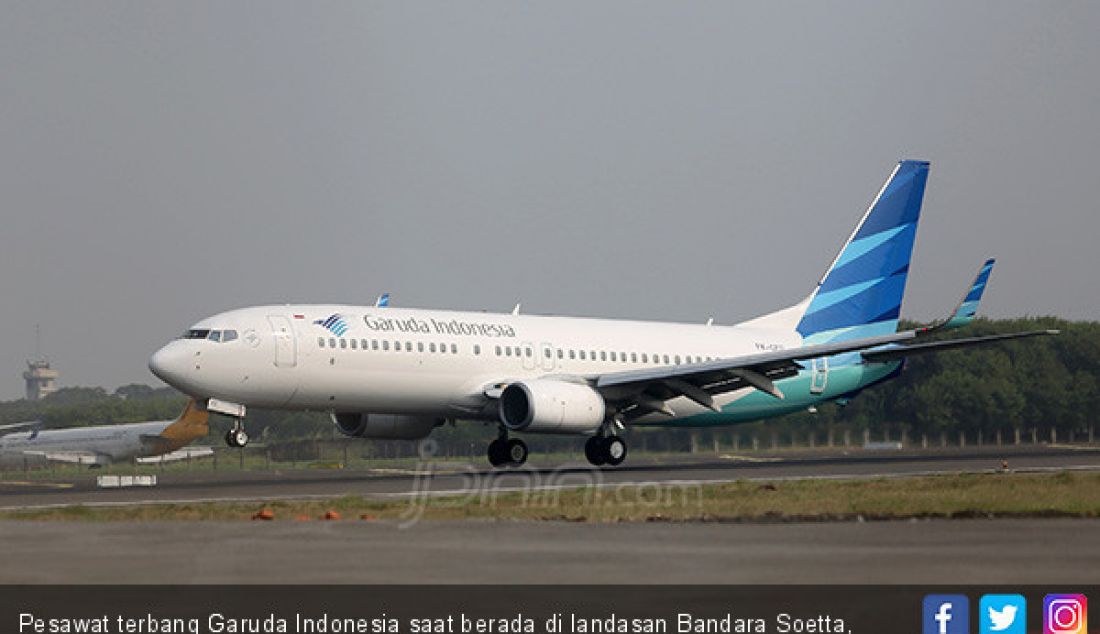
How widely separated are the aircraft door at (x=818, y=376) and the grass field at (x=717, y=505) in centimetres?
1661

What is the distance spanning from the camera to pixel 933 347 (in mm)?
45031

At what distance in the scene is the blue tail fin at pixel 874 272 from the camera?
51.5 m

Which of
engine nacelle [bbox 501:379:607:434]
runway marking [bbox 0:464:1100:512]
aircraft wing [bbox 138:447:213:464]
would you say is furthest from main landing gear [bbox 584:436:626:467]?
aircraft wing [bbox 138:447:213:464]

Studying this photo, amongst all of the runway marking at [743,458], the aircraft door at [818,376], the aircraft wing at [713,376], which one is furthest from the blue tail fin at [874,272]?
the aircraft wing at [713,376]

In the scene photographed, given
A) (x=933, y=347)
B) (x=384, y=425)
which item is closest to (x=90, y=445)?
(x=384, y=425)

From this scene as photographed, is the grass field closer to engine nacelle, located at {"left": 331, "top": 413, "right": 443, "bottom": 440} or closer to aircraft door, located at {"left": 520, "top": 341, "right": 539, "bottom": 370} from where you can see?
aircraft door, located at {"left": 520, "top": 341, "right": 539, "bottom": 370}

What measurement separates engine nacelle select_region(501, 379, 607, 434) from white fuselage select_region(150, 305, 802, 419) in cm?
116

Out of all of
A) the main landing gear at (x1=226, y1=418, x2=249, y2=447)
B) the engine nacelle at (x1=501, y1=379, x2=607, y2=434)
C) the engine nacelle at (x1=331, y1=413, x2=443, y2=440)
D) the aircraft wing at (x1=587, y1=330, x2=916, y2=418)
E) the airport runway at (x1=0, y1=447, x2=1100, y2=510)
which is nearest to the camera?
the airport runway at (x1=0, y1=447, x2=1100, y2=510)

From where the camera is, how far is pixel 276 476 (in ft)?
137

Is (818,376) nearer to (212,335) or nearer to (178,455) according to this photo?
(212,335)

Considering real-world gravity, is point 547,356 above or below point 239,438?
above
